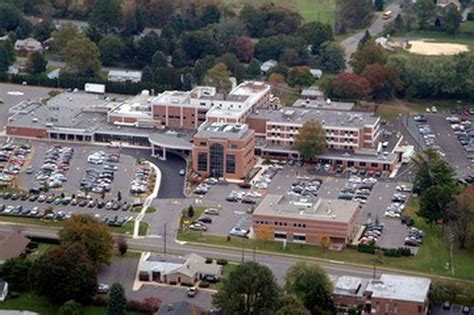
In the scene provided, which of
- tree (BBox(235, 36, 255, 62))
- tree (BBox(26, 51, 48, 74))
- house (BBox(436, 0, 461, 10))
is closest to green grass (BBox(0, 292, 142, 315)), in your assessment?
tree (BBox(26, 51, 48, 74))

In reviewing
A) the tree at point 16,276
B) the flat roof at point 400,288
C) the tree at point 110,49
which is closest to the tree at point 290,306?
the flat roof at point 400,288

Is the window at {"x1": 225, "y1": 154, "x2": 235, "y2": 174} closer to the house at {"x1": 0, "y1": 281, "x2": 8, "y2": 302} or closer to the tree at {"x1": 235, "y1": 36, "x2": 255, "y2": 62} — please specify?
the house at {"x1": 0, "y1": 281, "x2": 8, "y2": 302}

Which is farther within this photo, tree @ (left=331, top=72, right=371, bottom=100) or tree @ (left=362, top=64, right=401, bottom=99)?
tree @ (left=362, top=64, right=401, bottom=99)

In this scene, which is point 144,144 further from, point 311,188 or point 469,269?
point 469,269

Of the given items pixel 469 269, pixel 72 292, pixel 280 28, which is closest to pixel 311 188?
pixel 469 269

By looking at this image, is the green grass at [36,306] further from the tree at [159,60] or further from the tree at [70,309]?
the tree at [159,60]

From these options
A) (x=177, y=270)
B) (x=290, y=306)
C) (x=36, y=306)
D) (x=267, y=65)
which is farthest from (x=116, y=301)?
(x=267, y=65)
